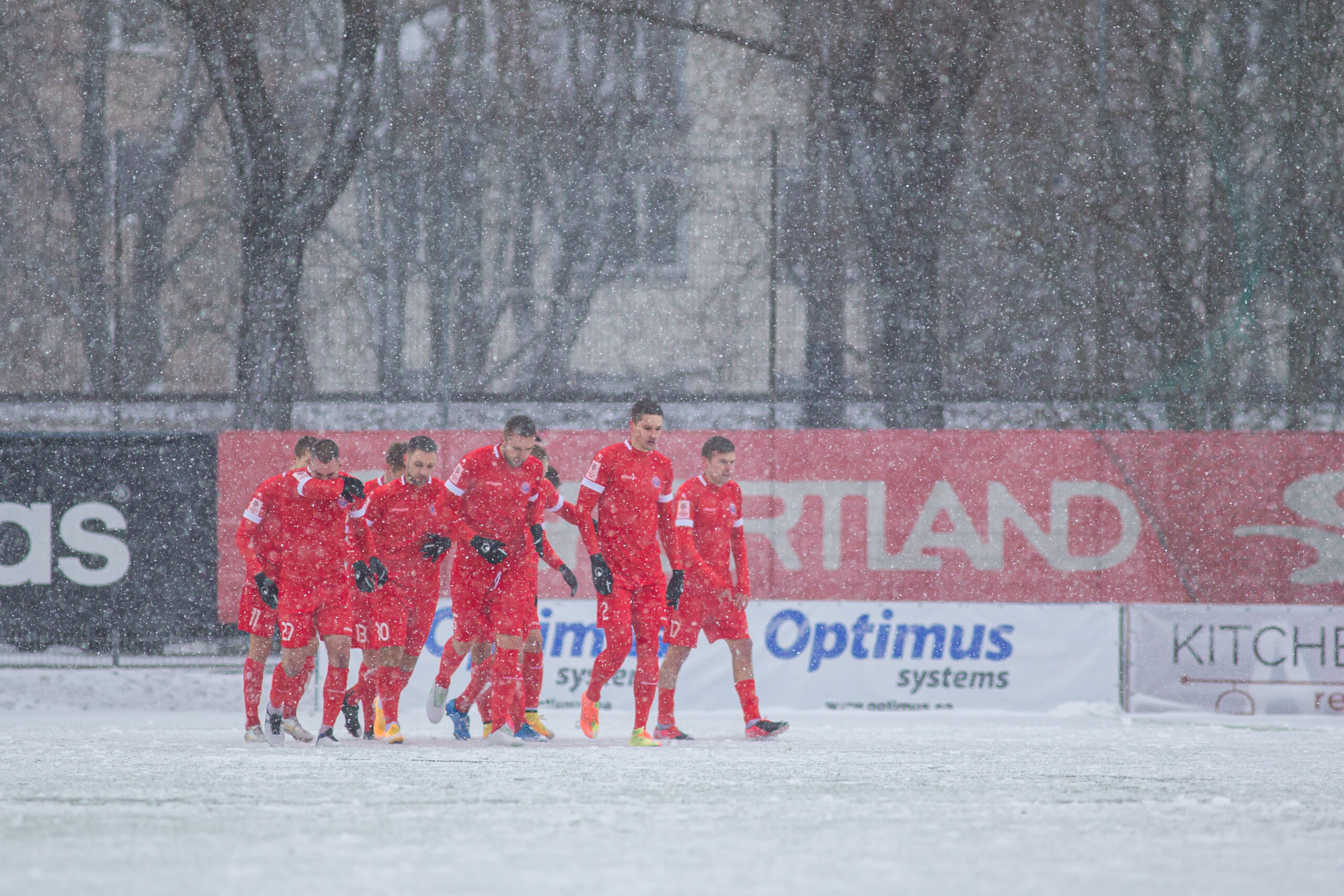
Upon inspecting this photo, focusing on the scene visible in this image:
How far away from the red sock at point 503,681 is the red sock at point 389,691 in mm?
711

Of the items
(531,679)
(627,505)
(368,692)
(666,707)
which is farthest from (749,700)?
(368,692)

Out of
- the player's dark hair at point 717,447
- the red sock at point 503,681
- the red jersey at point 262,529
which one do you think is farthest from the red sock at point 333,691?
the player's dark hair at point 717,447

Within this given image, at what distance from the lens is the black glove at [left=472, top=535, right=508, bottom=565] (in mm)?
8797

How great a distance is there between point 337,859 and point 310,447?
15.4ft

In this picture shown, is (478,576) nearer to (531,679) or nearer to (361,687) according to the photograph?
(531,679)

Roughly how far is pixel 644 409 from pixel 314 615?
7.53 ft

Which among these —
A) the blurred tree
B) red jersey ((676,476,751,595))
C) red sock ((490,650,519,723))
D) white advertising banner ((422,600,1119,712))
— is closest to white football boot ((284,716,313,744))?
red sock ((490,650,519,723))

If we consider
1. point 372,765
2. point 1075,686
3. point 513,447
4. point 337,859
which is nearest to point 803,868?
point 337,859

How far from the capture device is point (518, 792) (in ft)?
21.2

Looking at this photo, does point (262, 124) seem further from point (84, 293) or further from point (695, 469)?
point (695, 469)

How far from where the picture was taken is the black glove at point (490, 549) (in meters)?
8.80

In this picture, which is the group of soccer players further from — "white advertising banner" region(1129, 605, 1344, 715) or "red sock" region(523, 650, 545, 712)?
"white advertising banner" region(1129, 605, 1344, 715)

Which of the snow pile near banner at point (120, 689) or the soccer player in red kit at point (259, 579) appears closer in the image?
the soccer player in red kit at point (259, 579)

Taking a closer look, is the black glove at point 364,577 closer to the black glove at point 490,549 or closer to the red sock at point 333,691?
the red sock at point 333,691
